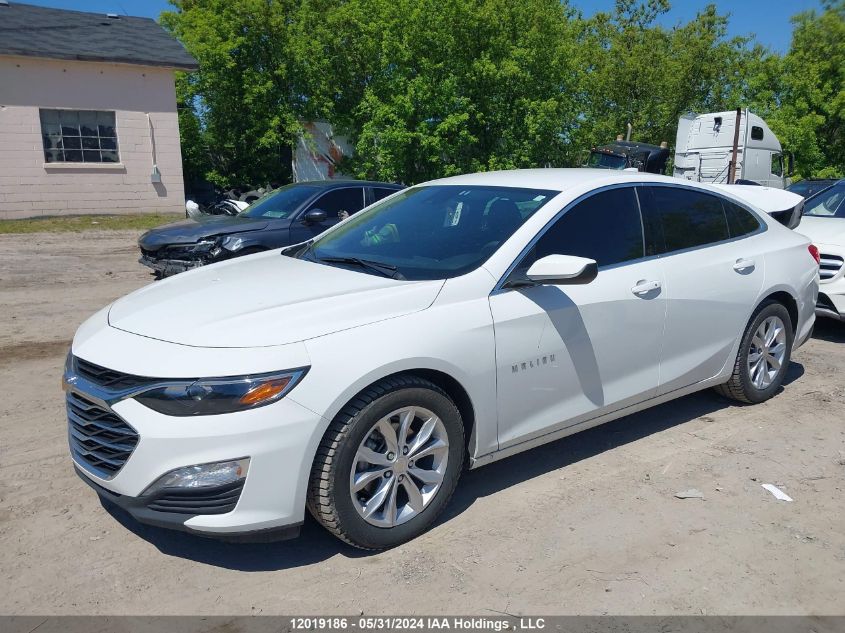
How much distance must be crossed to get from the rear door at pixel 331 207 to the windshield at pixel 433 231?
14.7 ft

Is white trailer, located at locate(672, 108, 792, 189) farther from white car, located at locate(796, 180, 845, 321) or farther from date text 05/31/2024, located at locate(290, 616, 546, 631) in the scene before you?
date text 05/31/2024, located at locate(290, 616, 546, 631)

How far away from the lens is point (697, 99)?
33.1 m

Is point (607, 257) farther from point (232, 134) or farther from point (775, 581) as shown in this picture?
point (232, 134)

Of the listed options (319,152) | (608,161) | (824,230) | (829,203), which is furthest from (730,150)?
(824,230)

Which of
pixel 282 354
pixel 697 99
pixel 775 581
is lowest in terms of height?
pixel 775 581

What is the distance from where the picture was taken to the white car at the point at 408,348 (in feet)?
9.68

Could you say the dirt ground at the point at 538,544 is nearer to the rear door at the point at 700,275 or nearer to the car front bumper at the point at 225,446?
the car front bumper at the point at 225,446

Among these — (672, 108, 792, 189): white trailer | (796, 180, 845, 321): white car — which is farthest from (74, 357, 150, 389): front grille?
(672, 108, 792, 189): white trailer

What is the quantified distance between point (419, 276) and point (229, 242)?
5.61 meters

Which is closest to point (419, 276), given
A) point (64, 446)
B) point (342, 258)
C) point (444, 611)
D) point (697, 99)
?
point (342, 258)

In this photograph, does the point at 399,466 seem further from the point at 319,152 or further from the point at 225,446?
the point at 319,152

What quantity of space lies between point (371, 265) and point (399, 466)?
3.76 feet

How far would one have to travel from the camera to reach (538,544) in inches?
136

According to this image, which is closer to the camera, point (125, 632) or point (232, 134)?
point (125, 632)
